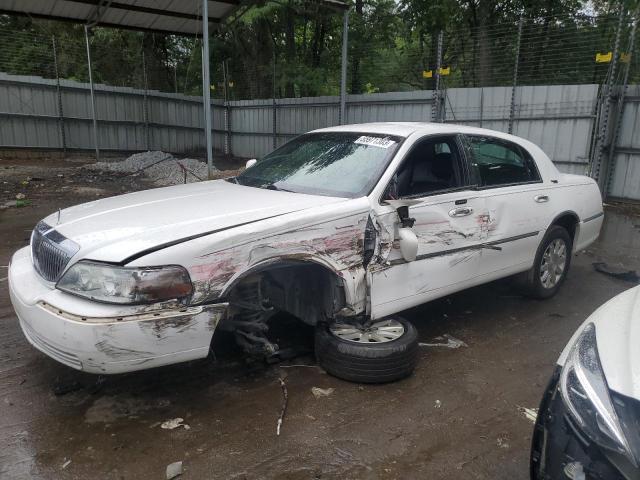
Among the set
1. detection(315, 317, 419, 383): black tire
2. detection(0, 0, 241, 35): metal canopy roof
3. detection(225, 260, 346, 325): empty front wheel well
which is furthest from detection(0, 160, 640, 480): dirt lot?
detection(0, 0, 241, 35): metal canopy roof

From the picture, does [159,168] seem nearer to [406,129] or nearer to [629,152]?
[629,152]

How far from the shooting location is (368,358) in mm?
3287

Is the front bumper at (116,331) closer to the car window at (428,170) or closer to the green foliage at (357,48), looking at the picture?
the car window at (428,170)

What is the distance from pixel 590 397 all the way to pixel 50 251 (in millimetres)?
2847

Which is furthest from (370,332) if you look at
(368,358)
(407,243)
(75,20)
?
(75,20)

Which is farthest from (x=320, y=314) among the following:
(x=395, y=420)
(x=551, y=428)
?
(x=551, y=428)

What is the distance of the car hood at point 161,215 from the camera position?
2691 mm

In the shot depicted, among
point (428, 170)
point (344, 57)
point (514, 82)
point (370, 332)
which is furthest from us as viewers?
point (344, 57)

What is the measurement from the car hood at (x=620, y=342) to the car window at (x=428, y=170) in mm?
1608

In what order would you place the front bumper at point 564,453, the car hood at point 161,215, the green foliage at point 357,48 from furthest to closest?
the green foliage at point 357,48 < the car hood at point 161,215 < the front bumper at point 564,453

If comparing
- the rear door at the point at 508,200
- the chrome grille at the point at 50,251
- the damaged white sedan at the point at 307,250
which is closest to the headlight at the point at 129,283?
the damaged white sedan at the point at 307,250

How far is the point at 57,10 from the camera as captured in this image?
12000mm

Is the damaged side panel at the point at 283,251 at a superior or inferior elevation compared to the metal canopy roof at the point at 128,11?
inferior

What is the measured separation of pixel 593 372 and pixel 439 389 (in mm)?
1582
